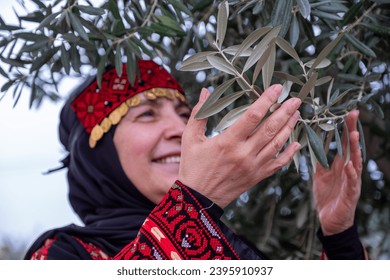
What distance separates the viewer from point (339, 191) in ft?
6.41

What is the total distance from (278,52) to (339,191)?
45cm

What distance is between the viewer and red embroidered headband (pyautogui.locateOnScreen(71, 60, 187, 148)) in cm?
202

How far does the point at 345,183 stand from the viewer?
1895 millimetres

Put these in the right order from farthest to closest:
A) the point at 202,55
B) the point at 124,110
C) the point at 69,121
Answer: the point at 69,121 < the point at 124,110 < the point at 202,55

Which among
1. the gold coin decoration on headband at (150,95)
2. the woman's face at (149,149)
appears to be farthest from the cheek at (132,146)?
the gold coin decoration on headband at (150,95)

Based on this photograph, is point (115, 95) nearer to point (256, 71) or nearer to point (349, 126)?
point (349, 126)

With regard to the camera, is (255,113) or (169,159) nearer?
(255,113)

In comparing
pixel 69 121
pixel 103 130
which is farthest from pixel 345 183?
pixel 69 121

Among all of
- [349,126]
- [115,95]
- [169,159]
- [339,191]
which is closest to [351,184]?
[339,191]

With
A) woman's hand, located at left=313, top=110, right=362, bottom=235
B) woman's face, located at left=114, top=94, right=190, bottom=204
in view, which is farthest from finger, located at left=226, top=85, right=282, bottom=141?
woman's face, located at left=114, top=94, right=190, bottom=204

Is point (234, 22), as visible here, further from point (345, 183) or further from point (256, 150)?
point (256, 150)

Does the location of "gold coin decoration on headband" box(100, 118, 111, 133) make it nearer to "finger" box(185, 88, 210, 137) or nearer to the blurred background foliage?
the blurred background foliage

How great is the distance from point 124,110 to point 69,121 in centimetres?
25

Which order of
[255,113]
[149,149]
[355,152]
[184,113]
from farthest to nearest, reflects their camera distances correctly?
[184,113] < [149,149] < [355,152] < [255,113]
